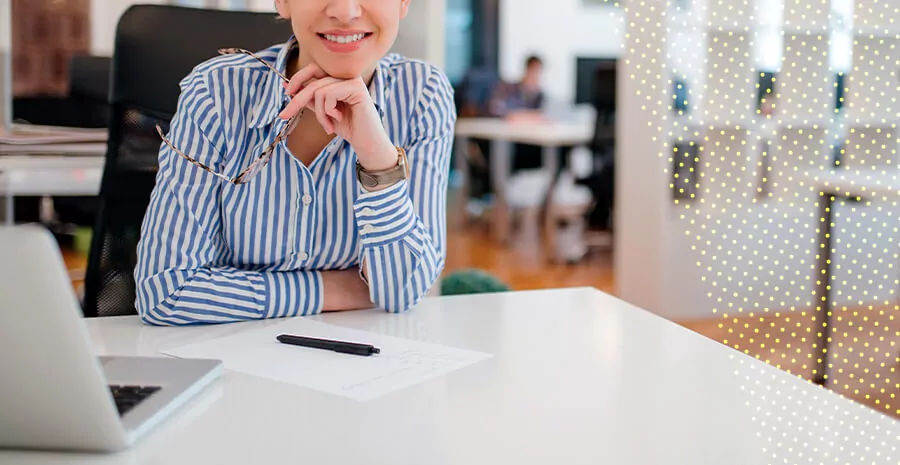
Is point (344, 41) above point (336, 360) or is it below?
above

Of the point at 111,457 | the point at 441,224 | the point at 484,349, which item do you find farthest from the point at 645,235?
the point at 111,457

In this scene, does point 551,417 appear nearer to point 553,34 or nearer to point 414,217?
point 414,217

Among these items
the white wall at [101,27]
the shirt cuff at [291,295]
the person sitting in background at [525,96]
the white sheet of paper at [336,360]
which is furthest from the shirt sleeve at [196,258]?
the person sitting in background at [525,96]

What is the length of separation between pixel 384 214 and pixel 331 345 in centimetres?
31

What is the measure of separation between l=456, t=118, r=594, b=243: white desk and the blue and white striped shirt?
158 inches

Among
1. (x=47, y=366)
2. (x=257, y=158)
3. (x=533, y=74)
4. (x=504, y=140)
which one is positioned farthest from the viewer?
(x=533, y=74)

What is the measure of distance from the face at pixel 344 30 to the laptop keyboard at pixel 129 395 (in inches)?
21.0

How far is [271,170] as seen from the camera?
1.25m

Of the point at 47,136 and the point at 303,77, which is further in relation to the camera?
the point at 47,136

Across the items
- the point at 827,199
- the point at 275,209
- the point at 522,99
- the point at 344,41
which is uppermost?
the point at 522,99

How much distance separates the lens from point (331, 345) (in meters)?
0.93

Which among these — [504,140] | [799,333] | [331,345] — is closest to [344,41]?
[331,345]

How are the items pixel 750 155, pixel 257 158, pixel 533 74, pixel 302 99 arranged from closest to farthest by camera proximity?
pixel 302 99, pixel 257 158, pixel 750 155, pixel 533 74

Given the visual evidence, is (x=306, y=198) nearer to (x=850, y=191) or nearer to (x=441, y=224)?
(x=441, y=224)
